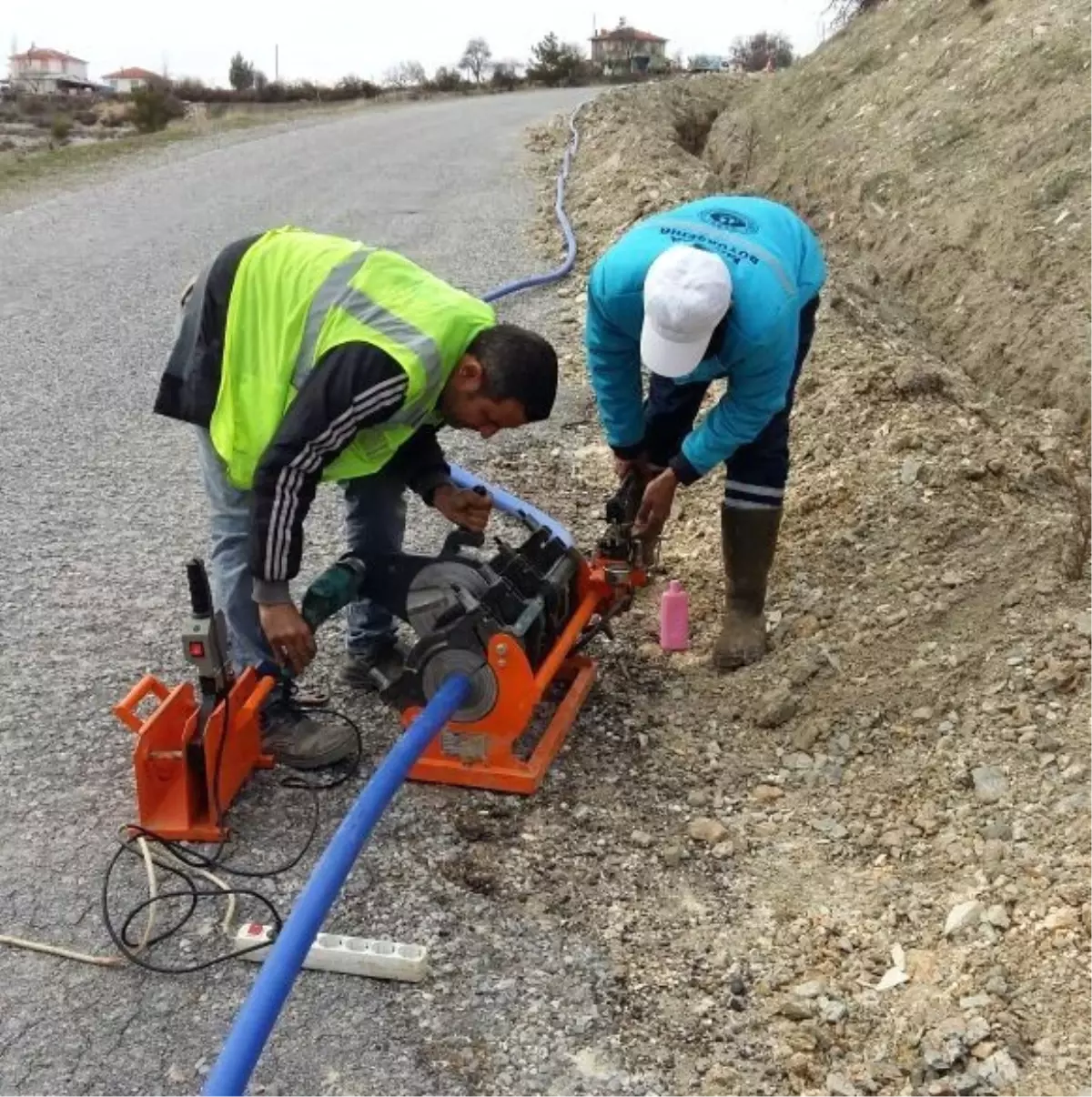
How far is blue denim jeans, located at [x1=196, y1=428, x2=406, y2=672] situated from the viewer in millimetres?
3020

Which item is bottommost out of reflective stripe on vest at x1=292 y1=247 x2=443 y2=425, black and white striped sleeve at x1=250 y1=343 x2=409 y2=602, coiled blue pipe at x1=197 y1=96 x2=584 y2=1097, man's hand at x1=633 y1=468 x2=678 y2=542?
coiled blue pipe at x1=197 y1=96 x2=584 y2=1097

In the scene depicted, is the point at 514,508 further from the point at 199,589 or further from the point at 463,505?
the point at 199,589

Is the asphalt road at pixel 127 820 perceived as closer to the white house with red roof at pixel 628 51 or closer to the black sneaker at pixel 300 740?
the black sneaker at pixel 300 740

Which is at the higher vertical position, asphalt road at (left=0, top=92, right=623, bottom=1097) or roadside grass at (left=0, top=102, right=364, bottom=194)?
roadside grass at (left=0, top=102, right=364, bottom=194)

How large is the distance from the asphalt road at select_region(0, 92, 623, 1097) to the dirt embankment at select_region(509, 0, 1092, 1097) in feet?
0.78

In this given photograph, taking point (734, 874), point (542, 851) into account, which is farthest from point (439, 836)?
point (734, 874)

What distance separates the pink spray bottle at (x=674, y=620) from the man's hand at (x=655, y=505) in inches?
8.9

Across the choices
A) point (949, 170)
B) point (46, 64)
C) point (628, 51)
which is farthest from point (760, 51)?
point (46, 64)

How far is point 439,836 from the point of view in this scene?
292cm

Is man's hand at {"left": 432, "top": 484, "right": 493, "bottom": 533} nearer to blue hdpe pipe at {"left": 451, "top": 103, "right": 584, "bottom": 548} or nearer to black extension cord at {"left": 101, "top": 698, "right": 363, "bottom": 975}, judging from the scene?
blue hdpe pipe at {"left": 451, "top": 103, "right": 584, "bottom": 548}

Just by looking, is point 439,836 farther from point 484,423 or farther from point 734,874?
point 484,423

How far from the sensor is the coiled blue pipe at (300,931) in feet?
6.11

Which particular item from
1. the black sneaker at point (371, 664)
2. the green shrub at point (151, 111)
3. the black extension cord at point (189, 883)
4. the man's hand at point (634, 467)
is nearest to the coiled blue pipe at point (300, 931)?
the black extension cord at point (189, 883)

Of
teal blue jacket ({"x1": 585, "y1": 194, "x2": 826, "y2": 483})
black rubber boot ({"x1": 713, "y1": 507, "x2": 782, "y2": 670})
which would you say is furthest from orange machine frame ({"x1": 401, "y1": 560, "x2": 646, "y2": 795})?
teal blue jacket ({"x1": 585, "y1": 194, "x2": 826, "y2": 483})
